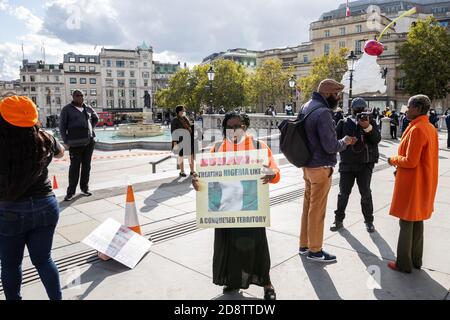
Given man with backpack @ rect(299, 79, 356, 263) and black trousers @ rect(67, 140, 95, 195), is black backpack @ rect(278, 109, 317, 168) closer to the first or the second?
man with backpack @ rect(299, 79, 356, 263)

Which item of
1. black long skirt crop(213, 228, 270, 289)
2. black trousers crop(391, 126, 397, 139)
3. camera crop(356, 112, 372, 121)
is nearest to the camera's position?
black long skirt crop(213, 228, 270, 289)

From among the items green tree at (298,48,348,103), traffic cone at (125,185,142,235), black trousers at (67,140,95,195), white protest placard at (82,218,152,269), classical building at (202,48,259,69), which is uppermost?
classical building at (202,48,259,69)

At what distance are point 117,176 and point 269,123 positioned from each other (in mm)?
14733

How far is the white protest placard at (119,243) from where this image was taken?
13.8 feet

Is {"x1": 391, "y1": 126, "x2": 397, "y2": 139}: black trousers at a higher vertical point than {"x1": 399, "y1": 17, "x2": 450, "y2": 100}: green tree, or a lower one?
lower

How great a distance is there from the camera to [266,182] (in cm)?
318

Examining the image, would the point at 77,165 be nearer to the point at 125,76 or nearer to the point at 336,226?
the point at 336,226

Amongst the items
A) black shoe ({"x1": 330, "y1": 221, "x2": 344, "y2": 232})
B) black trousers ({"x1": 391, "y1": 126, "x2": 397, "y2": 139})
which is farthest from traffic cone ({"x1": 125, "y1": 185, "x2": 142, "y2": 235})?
black trousers ({"x1": 391, "y1": 126, "x2": 397, "y2": 139})

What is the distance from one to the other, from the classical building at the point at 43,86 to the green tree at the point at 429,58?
76353mm

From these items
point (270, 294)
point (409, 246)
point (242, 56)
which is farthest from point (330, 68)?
point (242, 56)

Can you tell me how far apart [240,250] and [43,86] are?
318 feet

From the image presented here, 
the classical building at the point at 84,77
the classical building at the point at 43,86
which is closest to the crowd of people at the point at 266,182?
the classical building at the point at 43,86

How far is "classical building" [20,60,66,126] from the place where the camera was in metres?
86.3

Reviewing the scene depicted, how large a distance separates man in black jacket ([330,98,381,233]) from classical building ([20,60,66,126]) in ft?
298
